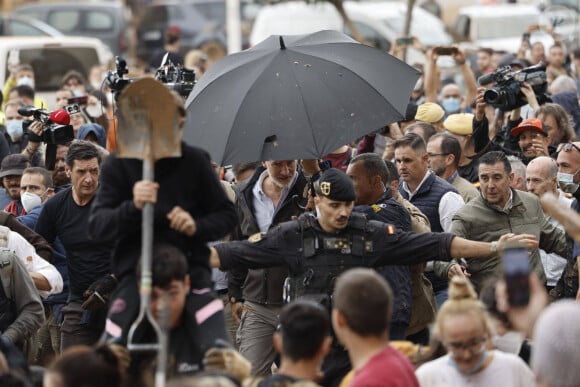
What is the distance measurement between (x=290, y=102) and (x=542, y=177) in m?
2.29

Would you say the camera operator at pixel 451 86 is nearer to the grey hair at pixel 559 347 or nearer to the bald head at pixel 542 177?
the bald head at pixel 542 177

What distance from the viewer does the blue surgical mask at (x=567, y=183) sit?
32.3 feet

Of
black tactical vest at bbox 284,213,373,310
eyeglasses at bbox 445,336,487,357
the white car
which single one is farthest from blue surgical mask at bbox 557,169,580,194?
the white car

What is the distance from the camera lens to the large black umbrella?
945cm

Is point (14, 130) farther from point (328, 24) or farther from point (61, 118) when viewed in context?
point (328, 24)

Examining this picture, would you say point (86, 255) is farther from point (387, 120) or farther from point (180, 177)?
point (180, 177)

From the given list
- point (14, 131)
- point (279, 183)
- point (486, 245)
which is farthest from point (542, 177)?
point (14, 131)

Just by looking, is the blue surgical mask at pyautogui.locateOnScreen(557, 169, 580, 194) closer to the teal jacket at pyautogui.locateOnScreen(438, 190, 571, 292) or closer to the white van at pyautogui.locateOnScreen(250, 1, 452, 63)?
the teal jacket at pyautogui.locateOnScreen(438, 190, 571, 292)

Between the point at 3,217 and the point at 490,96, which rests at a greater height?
the point at 490,96

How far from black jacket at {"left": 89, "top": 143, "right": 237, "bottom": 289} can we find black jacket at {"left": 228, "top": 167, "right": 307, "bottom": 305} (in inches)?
103

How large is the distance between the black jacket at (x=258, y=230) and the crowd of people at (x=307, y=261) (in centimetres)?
1

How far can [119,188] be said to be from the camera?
727 centimetres

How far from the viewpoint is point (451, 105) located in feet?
53.3

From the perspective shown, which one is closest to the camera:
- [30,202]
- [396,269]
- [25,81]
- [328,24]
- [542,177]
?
[396,269]
